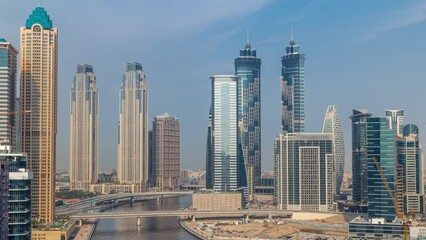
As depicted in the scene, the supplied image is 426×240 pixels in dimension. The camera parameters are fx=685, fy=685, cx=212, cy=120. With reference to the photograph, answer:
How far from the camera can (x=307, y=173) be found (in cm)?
7912

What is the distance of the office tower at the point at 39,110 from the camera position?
57.4 m

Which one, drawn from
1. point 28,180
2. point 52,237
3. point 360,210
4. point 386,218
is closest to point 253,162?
point 360,210

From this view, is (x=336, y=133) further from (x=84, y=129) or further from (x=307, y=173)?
(x=84, y=129)

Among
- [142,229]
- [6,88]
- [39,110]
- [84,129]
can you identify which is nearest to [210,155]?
[84,129]

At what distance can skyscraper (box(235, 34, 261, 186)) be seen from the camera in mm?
119562

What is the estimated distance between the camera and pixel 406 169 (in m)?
70.4

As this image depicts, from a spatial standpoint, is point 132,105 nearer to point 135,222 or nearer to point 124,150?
point 124,150

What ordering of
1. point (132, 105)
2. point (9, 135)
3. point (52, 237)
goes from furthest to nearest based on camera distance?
1. point (132, 105)
2. point (9, 135)
3. point (52, 237)

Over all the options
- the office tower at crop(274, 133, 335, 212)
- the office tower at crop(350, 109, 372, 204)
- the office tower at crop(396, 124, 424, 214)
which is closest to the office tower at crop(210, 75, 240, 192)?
the office tower at crop(274, 133, 335, 212)

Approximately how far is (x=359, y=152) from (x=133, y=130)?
139 feet

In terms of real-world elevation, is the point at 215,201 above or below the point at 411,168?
below

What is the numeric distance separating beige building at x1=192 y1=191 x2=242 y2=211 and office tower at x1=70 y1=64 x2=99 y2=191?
1326 inches

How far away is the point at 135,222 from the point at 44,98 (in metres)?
18.8

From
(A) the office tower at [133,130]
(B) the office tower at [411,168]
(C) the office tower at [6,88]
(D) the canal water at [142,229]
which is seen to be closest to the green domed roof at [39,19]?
(C) the office tower at [6,88]
